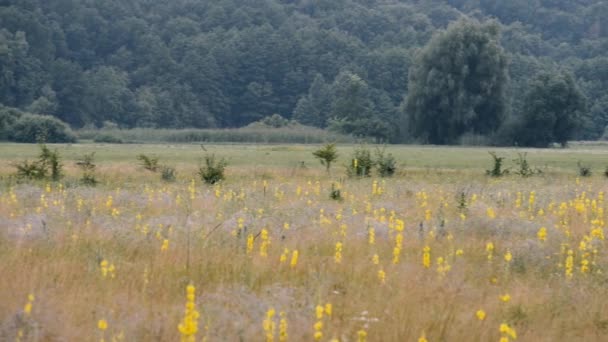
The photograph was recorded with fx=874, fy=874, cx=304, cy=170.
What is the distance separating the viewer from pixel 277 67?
11381cm

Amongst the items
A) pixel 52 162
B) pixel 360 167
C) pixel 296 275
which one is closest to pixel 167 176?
pixel 52 162

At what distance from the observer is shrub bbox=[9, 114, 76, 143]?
214 ft

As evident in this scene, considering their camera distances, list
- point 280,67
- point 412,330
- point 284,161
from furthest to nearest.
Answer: point 280,67 → point 284,161 → point 412,330

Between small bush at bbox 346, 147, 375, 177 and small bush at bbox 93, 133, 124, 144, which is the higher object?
small bush at bbox 346, 147, 375, 177

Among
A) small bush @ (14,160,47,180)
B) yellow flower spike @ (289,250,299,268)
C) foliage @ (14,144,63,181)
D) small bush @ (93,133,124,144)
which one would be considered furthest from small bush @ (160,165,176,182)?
small bush @ (93,133,124,144)

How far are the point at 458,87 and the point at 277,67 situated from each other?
3756 cm

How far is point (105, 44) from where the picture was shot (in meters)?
115

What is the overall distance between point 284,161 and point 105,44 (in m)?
83.1

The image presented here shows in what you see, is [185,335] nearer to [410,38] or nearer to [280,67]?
[280,67]

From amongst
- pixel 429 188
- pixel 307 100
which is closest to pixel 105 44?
pixel 307 100

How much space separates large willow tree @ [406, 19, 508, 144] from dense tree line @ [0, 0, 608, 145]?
0.14m

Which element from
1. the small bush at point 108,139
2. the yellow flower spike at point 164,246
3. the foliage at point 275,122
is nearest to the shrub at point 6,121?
the small bush at point 108,139

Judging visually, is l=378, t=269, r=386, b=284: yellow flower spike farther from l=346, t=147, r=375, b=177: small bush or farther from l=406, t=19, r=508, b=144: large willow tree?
l=406, t=19, r=508, b=144: large willow tree

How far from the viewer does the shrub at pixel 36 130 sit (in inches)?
2564
